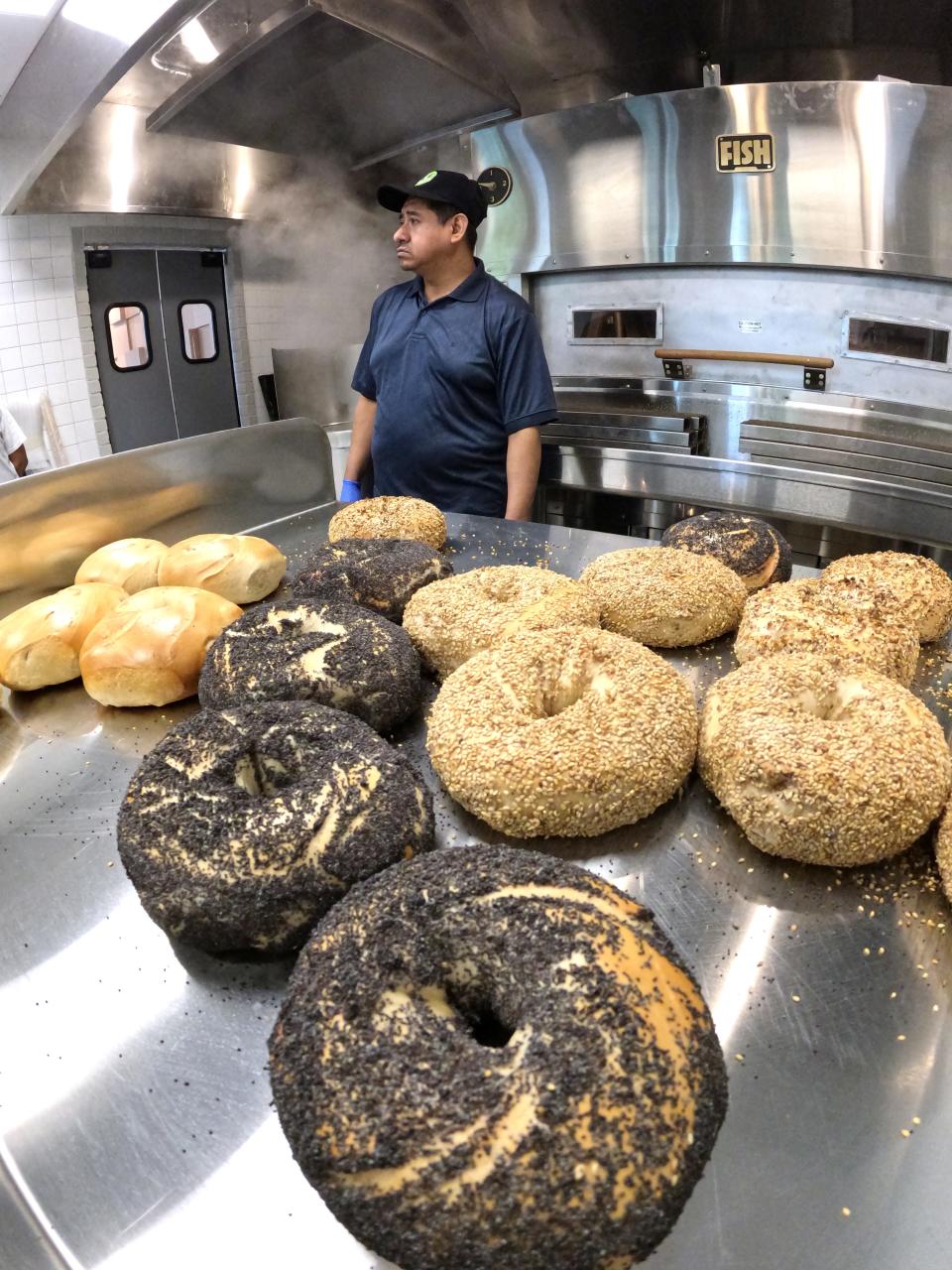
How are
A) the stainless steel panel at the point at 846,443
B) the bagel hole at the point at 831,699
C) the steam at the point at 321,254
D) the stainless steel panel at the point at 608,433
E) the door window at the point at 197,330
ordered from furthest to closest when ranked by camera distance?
1. the door window at the point at 197,330
2. the steam at the point at 321,254
3. the stainless steel panel at the point at 608,433
4. the stainless steel panel at the point at 846,443
5. the bagel hole at the point at 831,699

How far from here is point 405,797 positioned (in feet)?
4.03

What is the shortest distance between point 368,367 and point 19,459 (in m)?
2.96

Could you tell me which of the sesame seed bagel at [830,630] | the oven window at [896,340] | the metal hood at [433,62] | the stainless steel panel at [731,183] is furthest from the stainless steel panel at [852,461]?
the metal hood at [433,62]

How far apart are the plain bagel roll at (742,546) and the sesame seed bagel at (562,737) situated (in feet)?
2.07

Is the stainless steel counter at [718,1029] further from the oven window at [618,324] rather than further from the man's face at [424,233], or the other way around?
the oven window at [618,324]

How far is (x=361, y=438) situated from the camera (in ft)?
11.6

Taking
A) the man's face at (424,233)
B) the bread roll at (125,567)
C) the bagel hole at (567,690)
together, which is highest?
the man's face at (424,233)

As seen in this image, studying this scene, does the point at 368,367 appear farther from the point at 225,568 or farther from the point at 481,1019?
the point at 481,1019

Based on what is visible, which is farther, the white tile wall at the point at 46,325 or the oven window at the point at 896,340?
the white tile wall at the point at 46,325

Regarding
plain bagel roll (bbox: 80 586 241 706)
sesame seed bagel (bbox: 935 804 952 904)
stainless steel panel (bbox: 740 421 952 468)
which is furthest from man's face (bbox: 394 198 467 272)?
sesame seed bagel (bbox: 935 804 952 904)

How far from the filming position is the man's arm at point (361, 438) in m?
3.51

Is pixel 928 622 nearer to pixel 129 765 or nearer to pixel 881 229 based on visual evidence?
pixel 129 765

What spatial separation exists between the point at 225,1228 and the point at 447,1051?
0.32 meters

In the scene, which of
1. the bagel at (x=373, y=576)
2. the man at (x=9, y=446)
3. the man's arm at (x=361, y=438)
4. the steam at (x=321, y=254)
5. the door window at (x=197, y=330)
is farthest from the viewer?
the door window at (x=197, y=330)
